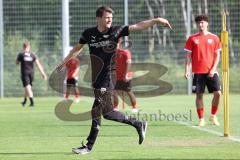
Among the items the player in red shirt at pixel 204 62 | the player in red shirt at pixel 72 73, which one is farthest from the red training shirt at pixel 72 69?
A: the player in red shirt at pixel 204 62

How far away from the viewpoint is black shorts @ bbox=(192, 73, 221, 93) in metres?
15.4

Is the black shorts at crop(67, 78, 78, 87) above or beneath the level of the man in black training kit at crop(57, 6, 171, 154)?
beneath

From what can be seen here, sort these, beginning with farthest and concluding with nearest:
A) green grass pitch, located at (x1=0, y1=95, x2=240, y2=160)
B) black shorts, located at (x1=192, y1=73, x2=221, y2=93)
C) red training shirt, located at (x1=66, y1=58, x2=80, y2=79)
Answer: red training shirt, located at (x1=66, y1=58, x2=80, y2=79) → black shorts, located at (x1=192, y1=73, x2=221, y2=93) → green grass pitch, located at (x1=0, y1=95, x2=240, y2=160)

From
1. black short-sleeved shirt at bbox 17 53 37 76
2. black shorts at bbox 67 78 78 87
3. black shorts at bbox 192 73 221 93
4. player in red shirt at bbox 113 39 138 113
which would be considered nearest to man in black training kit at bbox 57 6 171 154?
black shorts at bbox 192 73 221 93

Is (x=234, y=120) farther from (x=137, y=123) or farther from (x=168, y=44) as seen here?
(x=168, y=44)

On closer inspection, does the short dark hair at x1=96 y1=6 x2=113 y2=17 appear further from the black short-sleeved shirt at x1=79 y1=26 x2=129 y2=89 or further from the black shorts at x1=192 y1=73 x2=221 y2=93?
the black shorts at x1=192 y1=73 x2=221 y2=93

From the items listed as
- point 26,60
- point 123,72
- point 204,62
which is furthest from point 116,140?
point 26,60

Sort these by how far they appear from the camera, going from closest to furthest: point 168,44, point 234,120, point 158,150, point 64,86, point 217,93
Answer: point 158,150, point 217,93, point 234,120, point 64,86, point 168,44

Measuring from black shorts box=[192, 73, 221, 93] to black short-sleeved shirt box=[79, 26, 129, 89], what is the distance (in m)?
4.90

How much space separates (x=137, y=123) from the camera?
11102 millimetres

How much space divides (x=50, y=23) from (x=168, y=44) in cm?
541

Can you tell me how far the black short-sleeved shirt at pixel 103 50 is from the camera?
34.7ft

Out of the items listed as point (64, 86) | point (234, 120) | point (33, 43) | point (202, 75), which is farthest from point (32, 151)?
point (33, 43)

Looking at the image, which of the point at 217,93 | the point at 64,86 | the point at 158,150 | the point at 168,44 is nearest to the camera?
the point at 158,150
